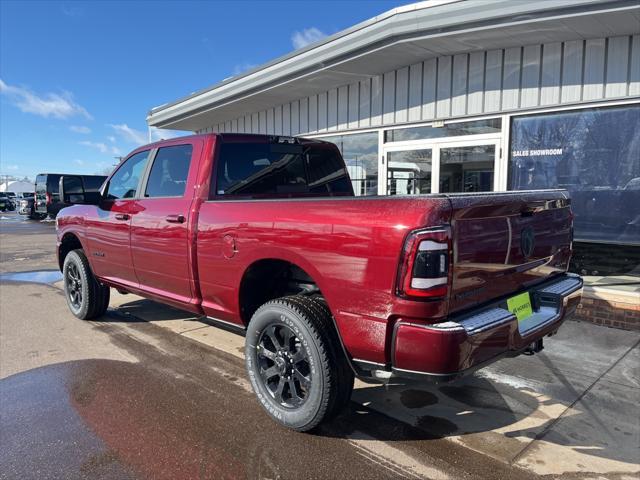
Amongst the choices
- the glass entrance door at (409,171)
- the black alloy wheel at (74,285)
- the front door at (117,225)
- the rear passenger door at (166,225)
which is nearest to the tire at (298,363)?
the rear passenger door at (166,225)

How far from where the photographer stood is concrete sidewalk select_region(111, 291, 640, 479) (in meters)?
2.85

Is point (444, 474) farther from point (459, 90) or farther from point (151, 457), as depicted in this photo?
point (459, 90)

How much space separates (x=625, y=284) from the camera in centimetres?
570

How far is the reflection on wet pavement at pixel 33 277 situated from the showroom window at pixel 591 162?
8110 millimetres

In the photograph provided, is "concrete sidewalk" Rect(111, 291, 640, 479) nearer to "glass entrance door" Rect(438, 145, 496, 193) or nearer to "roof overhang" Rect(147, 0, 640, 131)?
"glass entrance door" Rect(438, 145, 496, 193)

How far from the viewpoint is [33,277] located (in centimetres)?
884

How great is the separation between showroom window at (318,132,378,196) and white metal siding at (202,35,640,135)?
0.24 meters

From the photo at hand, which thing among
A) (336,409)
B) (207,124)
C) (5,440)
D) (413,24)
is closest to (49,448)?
(5,440)

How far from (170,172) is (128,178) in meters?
0.91

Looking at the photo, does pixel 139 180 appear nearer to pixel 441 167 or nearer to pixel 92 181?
pixel 441 167

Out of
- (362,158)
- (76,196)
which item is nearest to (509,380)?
(76,196)

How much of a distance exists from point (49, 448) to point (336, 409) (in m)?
1.79

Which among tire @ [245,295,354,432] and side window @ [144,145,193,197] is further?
side window @ [144,145,193,197]

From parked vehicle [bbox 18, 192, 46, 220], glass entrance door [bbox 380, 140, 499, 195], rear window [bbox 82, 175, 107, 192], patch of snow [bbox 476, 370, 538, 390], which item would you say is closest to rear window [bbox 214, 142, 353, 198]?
patch of snow [bbox 476, 370, 538, 390]
